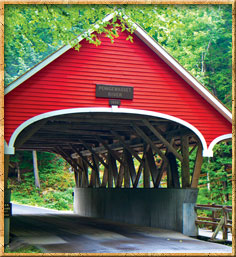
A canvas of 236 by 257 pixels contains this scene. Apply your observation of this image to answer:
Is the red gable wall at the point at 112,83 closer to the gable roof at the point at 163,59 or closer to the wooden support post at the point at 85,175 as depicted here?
the gable roof at the point at 163,59

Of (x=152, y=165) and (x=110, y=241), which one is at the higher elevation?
(x=152, y=165)

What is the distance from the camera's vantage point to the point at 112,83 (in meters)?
13.0

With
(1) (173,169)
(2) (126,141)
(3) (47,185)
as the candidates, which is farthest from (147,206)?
(3) (47,185)

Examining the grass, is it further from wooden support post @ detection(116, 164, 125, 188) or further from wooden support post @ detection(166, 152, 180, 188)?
wooden support post @ detection(116, 164, 125, 188)

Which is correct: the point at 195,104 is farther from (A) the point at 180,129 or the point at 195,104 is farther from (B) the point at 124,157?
(B) the point at 124,157

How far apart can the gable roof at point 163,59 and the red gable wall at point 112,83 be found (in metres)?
0.14

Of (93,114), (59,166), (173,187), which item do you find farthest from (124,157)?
(59,166)

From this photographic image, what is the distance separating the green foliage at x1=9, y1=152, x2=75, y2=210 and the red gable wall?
23158 mm

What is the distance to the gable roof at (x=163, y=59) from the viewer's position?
40.1 feet

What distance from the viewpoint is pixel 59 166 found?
42.2 metres

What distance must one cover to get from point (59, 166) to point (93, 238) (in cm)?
2962

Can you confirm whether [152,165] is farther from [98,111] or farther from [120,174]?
[98,111]

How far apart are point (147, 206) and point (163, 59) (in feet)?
20.9

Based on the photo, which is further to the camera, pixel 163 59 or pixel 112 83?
pixel 163 59
